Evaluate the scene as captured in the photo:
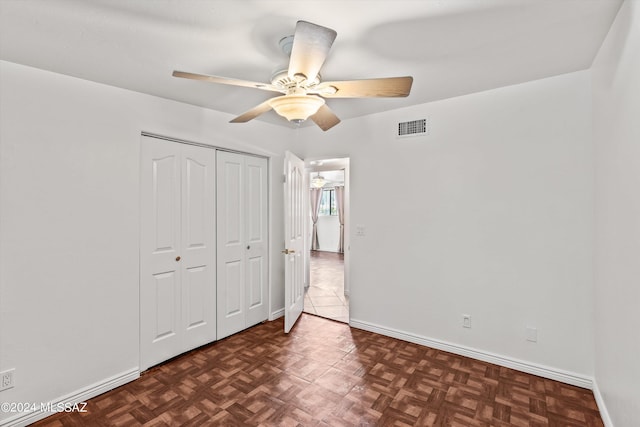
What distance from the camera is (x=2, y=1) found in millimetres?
1461

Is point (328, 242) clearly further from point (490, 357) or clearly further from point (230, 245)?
point (490, 357)

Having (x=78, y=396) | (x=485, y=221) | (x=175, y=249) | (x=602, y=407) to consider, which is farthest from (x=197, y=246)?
(x=602, y=407)

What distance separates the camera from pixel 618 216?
1751 millimetres

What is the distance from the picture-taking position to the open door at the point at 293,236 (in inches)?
137

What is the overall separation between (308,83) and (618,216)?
193 cm

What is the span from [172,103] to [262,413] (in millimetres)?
2709

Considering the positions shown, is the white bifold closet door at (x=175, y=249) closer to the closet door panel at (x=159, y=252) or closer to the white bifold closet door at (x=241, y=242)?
the closet door panel at (x=159, y=252)

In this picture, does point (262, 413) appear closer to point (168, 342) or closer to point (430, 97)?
point (168, 342)

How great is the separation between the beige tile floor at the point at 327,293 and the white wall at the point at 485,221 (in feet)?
2.08

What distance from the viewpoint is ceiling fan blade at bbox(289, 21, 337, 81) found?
129 cm

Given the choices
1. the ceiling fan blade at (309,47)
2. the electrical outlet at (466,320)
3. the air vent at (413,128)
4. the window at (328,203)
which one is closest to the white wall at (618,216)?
the electrical outlet at (466,320)

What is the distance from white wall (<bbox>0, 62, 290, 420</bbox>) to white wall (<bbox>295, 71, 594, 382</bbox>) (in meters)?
2.28

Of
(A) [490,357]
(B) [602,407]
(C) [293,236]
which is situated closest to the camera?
(B) [602,407]

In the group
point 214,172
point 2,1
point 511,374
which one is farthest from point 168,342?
point 511,374
